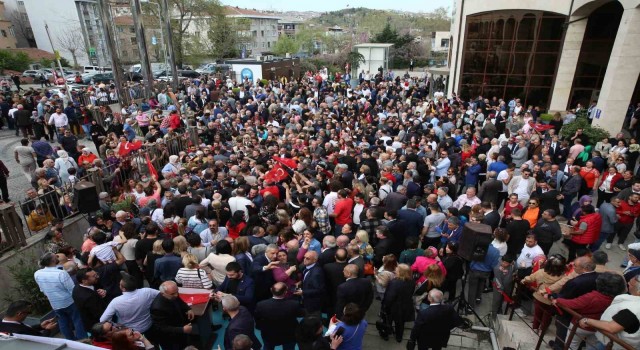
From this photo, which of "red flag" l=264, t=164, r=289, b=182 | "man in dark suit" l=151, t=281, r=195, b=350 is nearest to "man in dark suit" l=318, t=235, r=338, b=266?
"man in dark suit" l=151, t=281, r=195, b=350

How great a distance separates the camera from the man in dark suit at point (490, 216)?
6.42 m

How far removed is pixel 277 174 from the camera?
8602mm

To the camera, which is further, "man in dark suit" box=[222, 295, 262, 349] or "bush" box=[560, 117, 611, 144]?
"bush" box=[560, 117, 611, 144]

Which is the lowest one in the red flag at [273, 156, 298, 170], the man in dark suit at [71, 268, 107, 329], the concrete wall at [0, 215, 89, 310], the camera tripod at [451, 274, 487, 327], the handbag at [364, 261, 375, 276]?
the camera tripod at [451, 274, 487, 327]

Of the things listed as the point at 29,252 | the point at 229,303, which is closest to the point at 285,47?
the point at 29,252

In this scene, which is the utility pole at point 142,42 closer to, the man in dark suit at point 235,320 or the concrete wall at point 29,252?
the concrete wall at point 29,252

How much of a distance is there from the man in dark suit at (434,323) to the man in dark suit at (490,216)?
245cm

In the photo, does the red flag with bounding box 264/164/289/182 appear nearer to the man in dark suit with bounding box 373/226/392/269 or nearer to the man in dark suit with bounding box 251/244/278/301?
the man in dark suit with bounding box 373/226/392/269

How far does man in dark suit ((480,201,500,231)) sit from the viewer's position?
6.42 m

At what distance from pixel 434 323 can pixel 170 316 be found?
314 centimetres

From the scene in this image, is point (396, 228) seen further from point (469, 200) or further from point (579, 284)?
point (579, 284)

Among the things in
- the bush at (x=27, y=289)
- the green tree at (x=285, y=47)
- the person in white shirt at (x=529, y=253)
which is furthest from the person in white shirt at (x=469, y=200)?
the green tree at (x=285, y=47)

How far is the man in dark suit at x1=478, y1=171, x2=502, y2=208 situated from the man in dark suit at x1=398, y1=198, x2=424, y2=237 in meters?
2.34

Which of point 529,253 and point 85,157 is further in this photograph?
point 85,157
